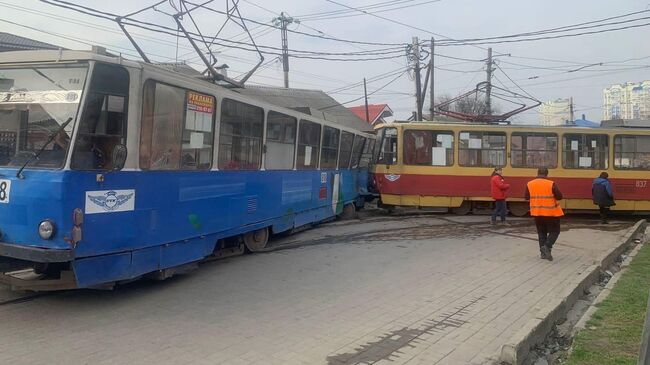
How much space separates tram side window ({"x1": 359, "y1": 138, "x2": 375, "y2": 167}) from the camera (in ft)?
54.9

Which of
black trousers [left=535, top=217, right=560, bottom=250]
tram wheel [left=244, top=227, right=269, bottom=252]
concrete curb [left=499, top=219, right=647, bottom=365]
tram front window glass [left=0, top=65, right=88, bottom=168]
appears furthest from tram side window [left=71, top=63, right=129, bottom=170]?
black trousers [left=535, top=217, right=560, bottom=250]

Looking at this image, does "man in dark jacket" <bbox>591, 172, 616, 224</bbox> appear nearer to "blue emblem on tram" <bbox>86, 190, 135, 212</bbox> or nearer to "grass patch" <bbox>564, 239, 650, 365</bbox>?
"grass patch" <bbox>564, 239, 650, 365</bbox>

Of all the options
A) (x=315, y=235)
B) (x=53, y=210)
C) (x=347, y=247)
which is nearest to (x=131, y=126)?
(x=53, y=210)

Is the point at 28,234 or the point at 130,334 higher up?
the point at 28,234

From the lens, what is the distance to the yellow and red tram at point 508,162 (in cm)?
1667

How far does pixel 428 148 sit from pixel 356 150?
108 inches

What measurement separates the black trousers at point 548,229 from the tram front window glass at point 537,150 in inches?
294

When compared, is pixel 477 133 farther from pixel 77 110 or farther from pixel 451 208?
pixel 77 110

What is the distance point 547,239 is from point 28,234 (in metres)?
8.45

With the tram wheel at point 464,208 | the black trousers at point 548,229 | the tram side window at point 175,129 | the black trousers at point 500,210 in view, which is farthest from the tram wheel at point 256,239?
the tram wheel at point 464,208

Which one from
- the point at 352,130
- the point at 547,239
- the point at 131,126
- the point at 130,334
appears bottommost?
the point at 130,334

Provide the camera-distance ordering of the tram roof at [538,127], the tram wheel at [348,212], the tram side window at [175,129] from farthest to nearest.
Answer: the tram roof at [538,127]
the tram wheel at [348,212]
the tram side window at [175,129]

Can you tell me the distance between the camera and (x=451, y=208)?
17594 mm

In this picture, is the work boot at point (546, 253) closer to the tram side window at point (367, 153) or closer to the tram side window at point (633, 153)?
the tram side window at point (367, 153)
